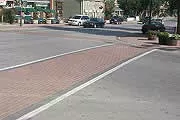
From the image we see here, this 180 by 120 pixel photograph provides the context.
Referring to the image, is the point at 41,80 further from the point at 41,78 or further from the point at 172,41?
the point at 172,41

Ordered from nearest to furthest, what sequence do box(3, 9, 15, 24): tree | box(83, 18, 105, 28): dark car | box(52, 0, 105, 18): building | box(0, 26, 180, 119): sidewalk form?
box(0, 26, 180, 119): sidewalk < box(83, 18, 105, 28): dark car < box(3, 9, 15, 24): tree < box(52, 0, 105, 18): building

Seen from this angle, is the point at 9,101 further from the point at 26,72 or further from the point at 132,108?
the point at 26,72

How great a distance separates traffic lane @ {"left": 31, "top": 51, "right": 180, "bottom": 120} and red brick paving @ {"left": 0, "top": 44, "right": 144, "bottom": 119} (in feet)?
2.36

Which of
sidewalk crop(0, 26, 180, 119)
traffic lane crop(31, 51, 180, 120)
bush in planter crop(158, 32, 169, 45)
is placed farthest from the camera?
bush in planter crop(158, 32, 169, 45)

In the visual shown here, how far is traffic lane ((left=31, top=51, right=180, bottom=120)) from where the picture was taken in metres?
8.91

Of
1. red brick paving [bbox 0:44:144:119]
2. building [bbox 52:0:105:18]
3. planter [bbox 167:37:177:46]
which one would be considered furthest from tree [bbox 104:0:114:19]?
red brick paving [bbox 0:44:144:119]

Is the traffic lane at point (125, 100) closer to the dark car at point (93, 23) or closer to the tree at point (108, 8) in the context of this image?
the dark car at point (93, 23)

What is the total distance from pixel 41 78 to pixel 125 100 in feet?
12.5

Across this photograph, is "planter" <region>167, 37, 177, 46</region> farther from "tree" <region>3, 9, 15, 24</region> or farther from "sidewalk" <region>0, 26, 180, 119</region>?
"tree" <region>3, 9, 15, 24</region>

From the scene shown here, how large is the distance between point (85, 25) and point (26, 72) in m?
51.6

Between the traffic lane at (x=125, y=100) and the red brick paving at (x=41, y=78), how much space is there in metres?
0.72

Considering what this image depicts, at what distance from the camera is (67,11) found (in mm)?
108125

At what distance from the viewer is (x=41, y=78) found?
13734 mm

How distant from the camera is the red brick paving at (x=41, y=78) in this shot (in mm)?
10246
